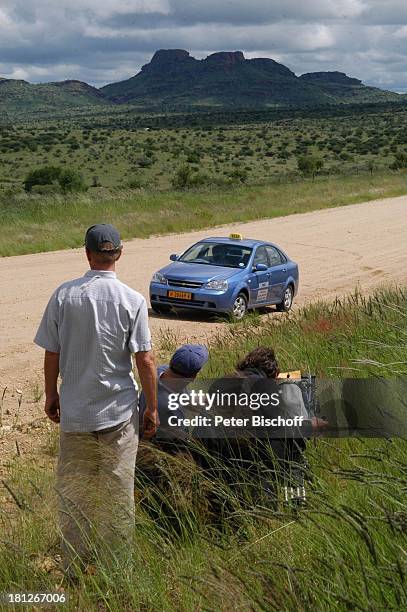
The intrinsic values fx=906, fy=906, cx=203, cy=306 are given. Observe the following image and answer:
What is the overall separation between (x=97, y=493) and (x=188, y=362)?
1.22 meters

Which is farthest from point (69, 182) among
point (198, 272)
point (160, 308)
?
point (198, 272)

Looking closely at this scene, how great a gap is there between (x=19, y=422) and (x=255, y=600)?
602 cm

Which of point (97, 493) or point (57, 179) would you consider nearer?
point (97, 493)

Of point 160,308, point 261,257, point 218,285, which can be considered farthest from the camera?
point 261,257

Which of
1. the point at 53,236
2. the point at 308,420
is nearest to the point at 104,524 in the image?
the point at 308,420

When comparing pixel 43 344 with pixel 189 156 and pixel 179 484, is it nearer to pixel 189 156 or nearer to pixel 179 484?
pixel 179 484

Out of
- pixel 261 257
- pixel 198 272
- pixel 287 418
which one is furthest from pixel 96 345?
pixel 261 257

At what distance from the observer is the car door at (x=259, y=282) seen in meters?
15.7

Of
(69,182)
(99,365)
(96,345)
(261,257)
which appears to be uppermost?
(96,345)

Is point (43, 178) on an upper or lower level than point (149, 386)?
lower

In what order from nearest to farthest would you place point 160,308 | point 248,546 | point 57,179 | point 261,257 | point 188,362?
point 248,546
point 188,362
point 160,308
point 261,257
point 57,179

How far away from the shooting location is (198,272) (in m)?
15.4

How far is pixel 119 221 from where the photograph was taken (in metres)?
28.1

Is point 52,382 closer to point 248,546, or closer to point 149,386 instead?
point 149,386
